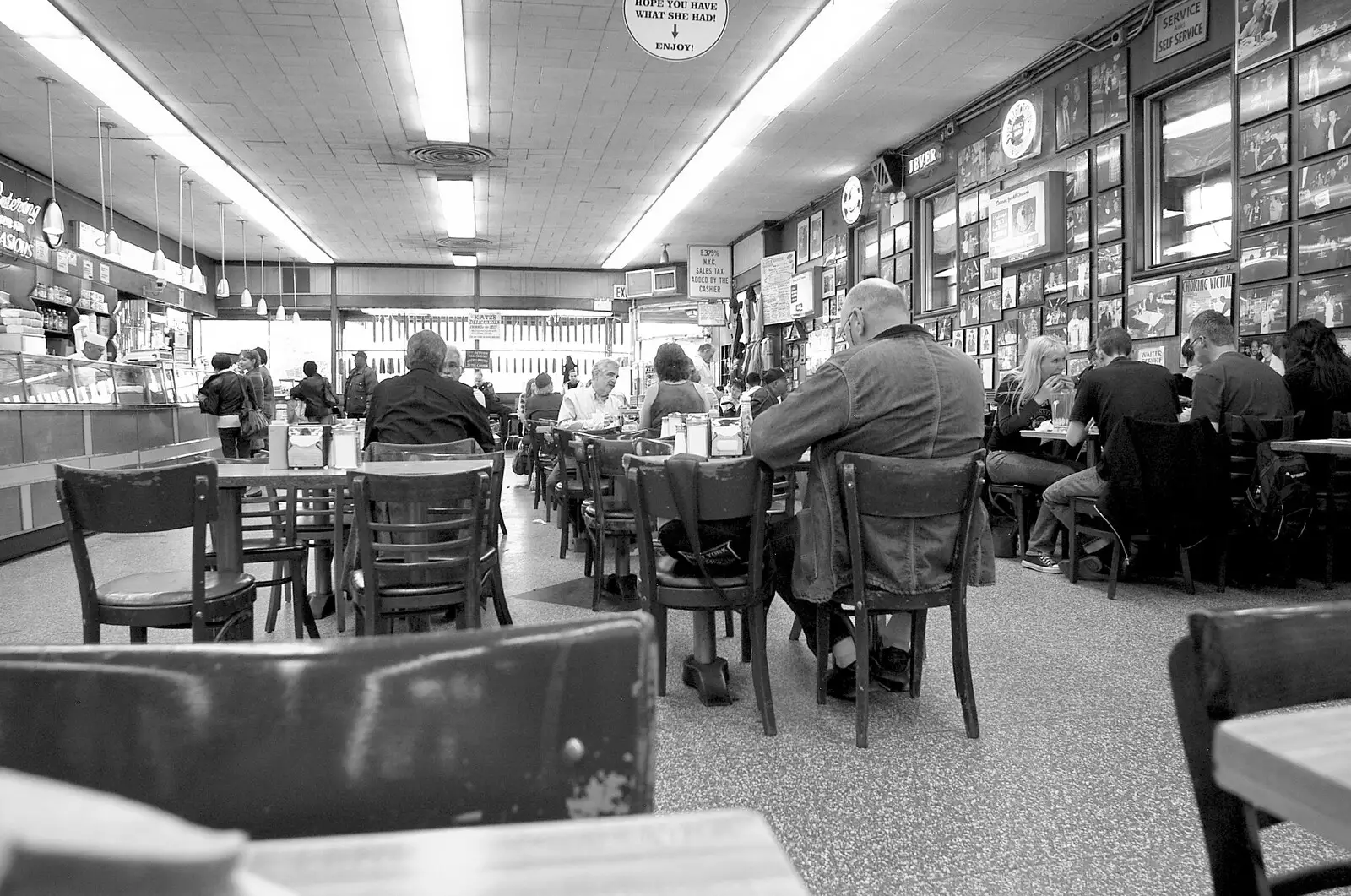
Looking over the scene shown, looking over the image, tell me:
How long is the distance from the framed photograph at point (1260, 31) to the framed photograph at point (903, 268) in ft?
14.8

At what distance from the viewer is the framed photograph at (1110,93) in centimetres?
683

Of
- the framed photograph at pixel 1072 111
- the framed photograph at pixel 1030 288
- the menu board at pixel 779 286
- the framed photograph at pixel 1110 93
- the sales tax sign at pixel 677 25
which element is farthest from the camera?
the menu board at pixel 779 286

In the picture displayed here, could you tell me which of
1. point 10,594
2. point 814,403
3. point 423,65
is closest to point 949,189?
point 423,65

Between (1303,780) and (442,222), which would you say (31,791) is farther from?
(442,222)

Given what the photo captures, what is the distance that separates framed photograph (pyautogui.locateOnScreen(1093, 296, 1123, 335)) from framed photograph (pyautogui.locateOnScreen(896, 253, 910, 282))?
9.92 feet

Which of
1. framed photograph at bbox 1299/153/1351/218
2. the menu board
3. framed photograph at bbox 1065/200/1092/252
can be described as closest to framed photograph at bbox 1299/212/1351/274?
framed photograph at bbox 1299/153/1351/218

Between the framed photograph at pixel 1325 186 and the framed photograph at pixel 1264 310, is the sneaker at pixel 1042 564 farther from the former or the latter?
the framed photograph at pixel 1325 186

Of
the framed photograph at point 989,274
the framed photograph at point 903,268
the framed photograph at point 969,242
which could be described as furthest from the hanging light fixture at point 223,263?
the framed photograph at point 989,274

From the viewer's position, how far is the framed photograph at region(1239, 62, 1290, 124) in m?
5.34

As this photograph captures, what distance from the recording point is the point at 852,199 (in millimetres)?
11078

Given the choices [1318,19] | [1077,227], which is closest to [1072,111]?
[1077,227]

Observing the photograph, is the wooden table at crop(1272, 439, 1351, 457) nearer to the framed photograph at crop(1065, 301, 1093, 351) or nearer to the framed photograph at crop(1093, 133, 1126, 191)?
the framed photograph at crop(1065, 301, 1093, 351)

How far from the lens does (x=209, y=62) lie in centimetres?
764

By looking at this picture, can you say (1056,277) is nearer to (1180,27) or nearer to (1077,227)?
(1077,227)
